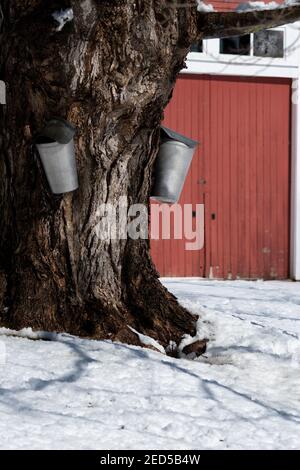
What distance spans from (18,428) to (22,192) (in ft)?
6.26

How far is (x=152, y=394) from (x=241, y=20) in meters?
2.41

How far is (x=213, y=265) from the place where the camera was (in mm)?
10125

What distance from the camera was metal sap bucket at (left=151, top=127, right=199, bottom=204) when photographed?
5.18 meters

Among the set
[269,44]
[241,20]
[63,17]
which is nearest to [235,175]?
[269,44]

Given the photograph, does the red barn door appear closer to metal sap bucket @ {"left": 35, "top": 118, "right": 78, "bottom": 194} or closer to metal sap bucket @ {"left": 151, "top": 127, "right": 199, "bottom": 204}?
metal sap bucket @ {"left": 151, "top": 127, "right": 199, "bottom": 204}

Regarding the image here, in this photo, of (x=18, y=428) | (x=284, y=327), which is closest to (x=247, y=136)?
(x=284, y=327)

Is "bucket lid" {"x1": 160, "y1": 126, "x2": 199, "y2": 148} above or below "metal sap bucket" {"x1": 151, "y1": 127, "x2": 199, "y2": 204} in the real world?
above

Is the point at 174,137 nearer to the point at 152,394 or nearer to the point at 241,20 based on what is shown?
the point at 241,20

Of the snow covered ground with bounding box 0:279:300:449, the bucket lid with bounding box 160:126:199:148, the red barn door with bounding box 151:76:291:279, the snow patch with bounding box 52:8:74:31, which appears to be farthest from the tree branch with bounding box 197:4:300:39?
the red barn door with bounding box 151:76:291:279

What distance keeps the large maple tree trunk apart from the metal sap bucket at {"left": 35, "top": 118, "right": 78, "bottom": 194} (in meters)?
0.18

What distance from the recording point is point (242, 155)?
33.3 ft

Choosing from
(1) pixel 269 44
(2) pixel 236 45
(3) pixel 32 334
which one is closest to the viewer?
(3) pixel 32 334

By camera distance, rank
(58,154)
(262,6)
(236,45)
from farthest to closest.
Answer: (236,45) → (262,6) → (58,154)

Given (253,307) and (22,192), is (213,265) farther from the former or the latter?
(22,192)
